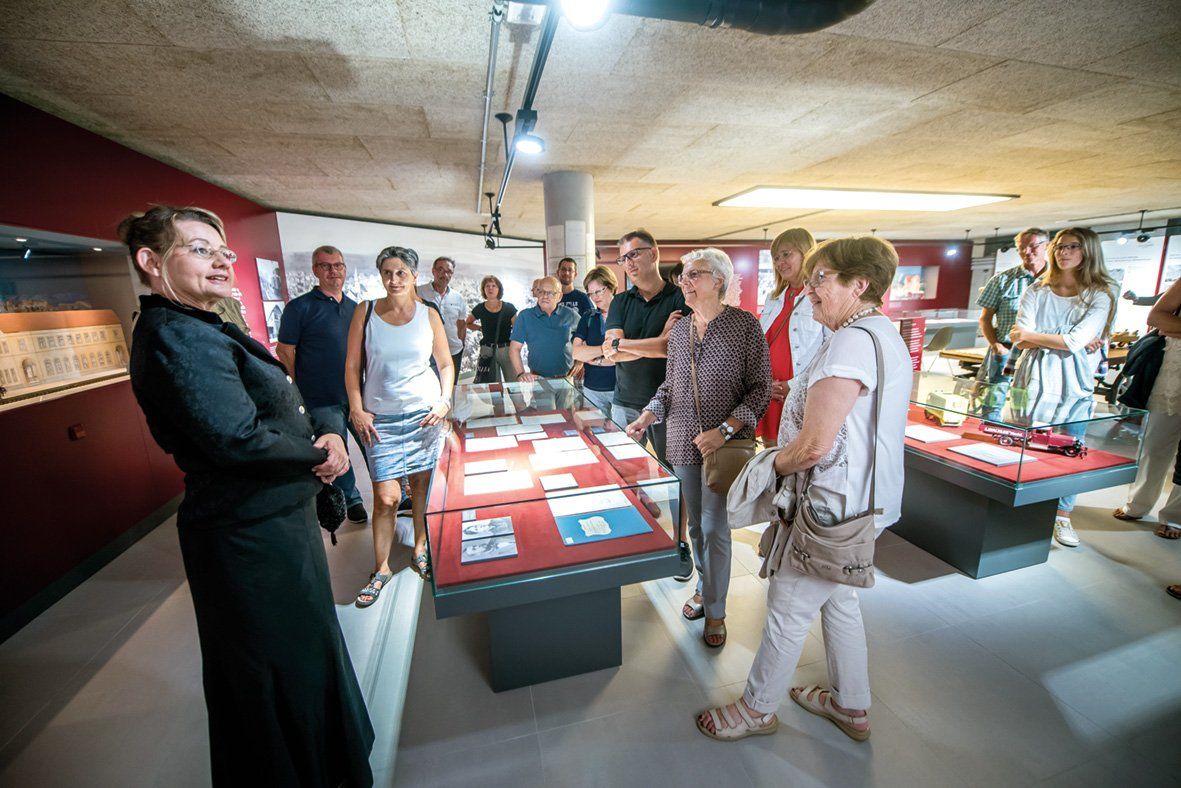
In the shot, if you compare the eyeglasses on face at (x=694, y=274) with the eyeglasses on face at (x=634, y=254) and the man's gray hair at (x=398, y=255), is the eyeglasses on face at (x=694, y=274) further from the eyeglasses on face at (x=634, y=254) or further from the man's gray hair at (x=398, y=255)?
the man's gray hair at (x=398, y=255)

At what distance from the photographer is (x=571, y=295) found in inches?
169

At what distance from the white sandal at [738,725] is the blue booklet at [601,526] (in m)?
0.75

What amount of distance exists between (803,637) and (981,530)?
1.85 metres

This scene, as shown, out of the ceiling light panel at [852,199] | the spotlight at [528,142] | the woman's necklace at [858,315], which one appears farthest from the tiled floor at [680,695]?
the ceiling light panel at [852,199]

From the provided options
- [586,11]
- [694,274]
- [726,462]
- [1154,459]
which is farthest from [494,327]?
[1154,459]

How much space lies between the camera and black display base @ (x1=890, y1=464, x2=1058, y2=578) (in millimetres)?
2637

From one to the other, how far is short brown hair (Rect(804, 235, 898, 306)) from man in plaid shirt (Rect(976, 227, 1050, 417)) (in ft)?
10.3

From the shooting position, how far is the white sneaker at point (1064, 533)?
2.97m

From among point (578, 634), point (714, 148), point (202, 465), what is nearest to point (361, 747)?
point (578, 634)

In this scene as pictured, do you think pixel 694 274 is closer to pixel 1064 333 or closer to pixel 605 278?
pixel 605 278

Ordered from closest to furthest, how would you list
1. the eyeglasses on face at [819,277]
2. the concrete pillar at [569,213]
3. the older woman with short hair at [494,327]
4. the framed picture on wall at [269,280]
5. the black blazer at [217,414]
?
the black blazer at [217,414]
the eyeglasses on face at [819,277]
the older woman with short hair at [494,327]
the concrete pillar at [569,213]
the framed picture on wall at [269,280]

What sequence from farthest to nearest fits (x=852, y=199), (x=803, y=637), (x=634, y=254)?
(x=852, y=199)
(x=634, y=254)
(x=803, y=637)

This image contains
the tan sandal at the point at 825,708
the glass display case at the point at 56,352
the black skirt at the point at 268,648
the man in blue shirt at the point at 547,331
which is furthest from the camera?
the man in blue shirt at the point at 547,331

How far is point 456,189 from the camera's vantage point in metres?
6.16
